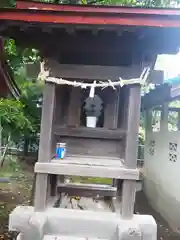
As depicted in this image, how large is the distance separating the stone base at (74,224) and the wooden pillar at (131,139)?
0.24 m

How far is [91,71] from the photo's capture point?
3.58 metres

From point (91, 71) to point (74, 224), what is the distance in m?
1.72

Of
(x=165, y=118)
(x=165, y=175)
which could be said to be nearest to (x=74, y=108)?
(x=165, y=118)

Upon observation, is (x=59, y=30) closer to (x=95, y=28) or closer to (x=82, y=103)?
(x=95, y=28)

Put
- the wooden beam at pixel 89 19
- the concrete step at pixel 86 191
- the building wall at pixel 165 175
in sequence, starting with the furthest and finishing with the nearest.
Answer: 1. the building wall at pixel 165 175
2. the concrete step at pixel 86 191
3. the wooden beam at pixel 89 19

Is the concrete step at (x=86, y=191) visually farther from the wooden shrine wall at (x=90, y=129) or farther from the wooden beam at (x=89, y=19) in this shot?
the wooden beam at (x=89, y=19)

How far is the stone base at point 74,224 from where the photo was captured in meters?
3.49

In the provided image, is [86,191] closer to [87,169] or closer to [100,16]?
[87,169]

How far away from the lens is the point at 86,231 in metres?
3.60

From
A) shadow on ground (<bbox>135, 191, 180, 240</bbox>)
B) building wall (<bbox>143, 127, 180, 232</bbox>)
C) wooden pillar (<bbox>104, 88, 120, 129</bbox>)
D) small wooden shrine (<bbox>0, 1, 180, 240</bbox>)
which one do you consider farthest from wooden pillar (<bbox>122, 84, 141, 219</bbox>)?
building wall (<bbox>143, 127, 180, 232</bbox>)

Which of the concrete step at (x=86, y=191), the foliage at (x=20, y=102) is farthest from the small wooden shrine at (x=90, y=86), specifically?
the foliage at (x=20, y=102)

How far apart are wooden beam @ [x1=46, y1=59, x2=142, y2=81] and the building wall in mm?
3483

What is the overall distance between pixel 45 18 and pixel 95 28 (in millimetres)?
490

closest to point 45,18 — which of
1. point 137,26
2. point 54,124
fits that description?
point 137,26
